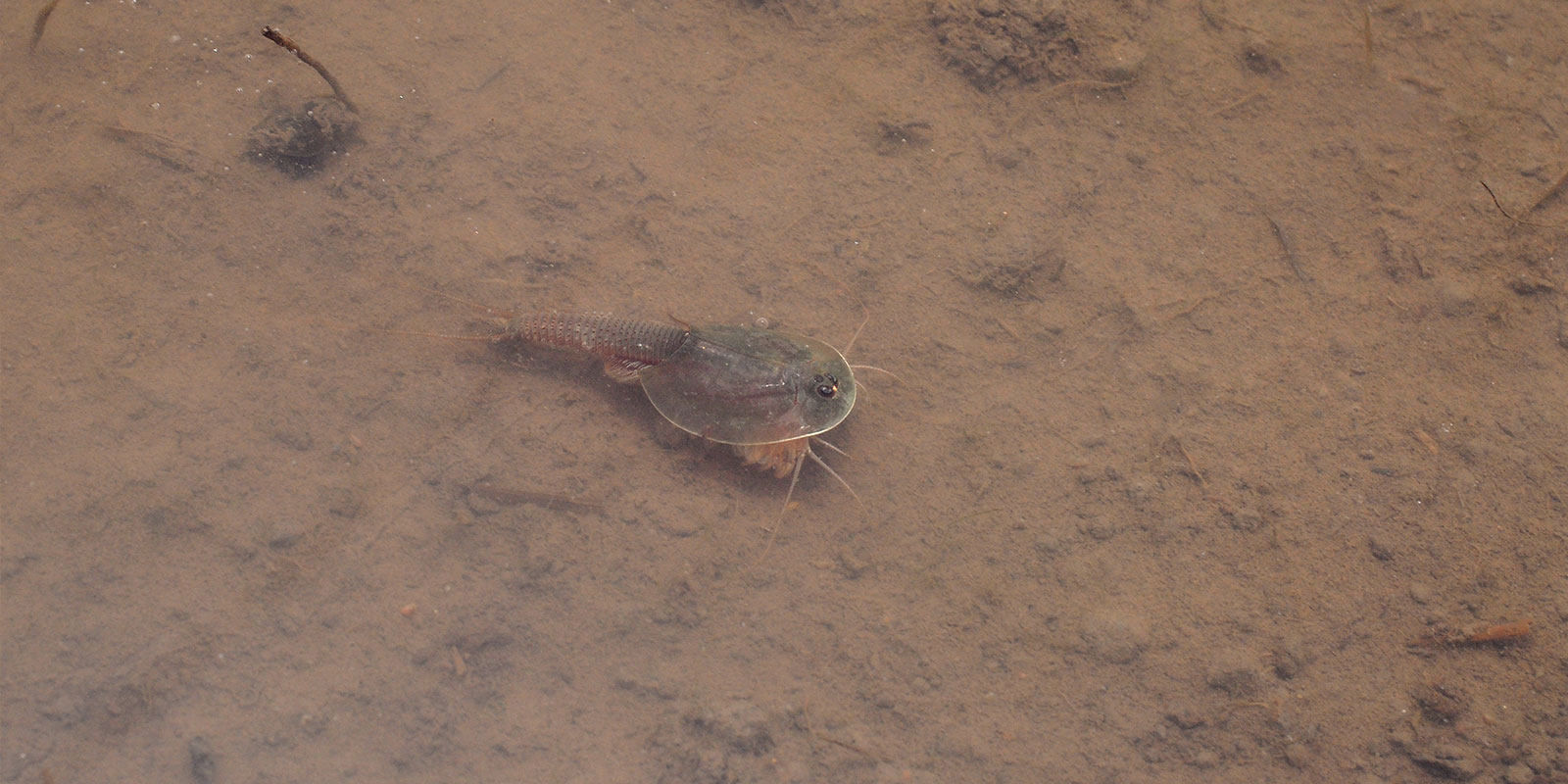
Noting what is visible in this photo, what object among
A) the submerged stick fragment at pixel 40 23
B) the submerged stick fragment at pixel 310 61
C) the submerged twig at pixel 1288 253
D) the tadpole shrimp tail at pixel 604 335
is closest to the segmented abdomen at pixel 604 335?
the tadpole shrimp tail at pixel 604 335

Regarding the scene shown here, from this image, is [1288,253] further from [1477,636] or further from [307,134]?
[307,134]

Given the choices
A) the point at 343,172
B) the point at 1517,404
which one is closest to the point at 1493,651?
the point at 1517,404

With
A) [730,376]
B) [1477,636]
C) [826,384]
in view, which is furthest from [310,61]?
[1477,636]

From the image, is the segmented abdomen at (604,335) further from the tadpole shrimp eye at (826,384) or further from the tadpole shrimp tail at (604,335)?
the tadpole shrimp eye at (826,384)

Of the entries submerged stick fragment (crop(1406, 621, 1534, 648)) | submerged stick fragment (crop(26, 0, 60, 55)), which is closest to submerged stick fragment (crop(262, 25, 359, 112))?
submerged stick fragment (crop(26, 0, 60, 55))

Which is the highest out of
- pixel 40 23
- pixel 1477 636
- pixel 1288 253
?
pixel 40 23
